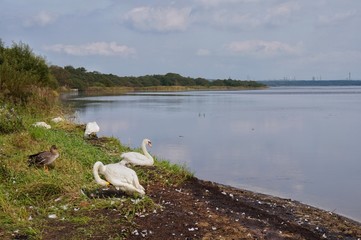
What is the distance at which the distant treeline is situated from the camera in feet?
301

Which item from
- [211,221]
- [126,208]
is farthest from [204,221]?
[126,208]

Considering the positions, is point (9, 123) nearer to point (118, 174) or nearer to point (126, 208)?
point (118, 174)

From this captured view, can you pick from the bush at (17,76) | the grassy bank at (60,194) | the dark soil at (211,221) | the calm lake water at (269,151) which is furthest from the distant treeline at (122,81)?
the dark soil at (211,221)

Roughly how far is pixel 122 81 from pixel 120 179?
10977 centimetres

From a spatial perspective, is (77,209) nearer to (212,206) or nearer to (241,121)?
(212,206)

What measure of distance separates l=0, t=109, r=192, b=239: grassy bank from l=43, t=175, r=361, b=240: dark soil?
0.46 ft

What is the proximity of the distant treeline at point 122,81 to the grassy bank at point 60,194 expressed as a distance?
74.1 m

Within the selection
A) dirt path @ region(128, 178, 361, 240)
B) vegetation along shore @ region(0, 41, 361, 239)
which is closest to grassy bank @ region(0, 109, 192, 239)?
vegetation along shore @ region(0, 41, 361, 239)

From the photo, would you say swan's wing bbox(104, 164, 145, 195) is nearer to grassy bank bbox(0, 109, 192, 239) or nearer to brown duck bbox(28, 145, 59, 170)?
grassy bank bbox(0, 109, 192, 239)

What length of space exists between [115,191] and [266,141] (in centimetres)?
1527

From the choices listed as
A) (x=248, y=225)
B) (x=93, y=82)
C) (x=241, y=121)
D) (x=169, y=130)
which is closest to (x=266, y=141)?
(x=169, y=130)

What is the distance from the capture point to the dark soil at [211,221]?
6.42 metres

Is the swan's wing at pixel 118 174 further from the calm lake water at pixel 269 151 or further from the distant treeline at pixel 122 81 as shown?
the distant treeline at pixel 122 81

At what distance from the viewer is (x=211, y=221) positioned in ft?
23.3
